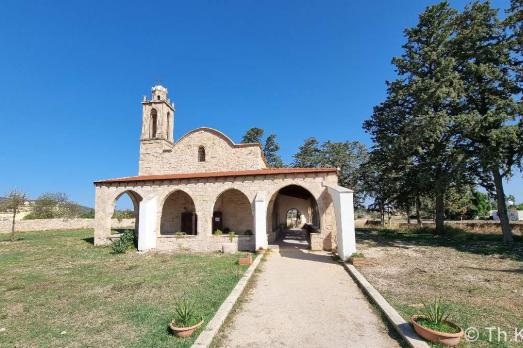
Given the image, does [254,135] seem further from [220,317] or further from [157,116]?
[220,317]

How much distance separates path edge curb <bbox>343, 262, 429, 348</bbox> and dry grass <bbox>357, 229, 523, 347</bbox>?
0.23m

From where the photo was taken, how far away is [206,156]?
20.8 m

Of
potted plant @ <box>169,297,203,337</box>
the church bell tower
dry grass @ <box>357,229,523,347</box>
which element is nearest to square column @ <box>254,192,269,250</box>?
dry grass @ <box>357,229,523,347</box>

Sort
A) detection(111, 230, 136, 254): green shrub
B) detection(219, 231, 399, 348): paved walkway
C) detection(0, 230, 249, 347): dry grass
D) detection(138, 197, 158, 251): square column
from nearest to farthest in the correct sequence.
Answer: detection(219, 231, 399, 348): paved walkway, detection(0, 230, 249, 347): dry grass, detection(111, 230, 136, 254): green shrub, detection(138, 197, 158, 251): square column

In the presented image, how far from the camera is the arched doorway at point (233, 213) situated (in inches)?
729

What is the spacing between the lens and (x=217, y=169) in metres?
20.4

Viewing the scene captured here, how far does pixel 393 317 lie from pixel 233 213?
14119mm

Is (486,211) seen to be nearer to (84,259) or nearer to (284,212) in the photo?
(284,212)

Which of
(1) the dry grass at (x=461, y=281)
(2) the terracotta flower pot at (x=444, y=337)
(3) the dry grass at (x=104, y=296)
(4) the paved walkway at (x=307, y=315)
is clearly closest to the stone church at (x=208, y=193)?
(1) the dry grass at (x=461, y=281)

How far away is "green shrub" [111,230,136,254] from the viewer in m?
14.8

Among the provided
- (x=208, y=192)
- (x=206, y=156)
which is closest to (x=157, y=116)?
(x=206, y=156)

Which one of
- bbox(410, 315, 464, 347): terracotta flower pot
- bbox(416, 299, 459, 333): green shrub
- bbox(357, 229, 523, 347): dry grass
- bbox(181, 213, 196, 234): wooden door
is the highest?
bbox(181, 213, 196, 234): wooden door

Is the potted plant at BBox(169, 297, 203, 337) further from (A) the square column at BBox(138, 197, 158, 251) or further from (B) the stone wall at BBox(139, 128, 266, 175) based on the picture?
(B) the stone wall at BBox(139, 128, 266, 175)

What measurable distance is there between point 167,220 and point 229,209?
4471mm
